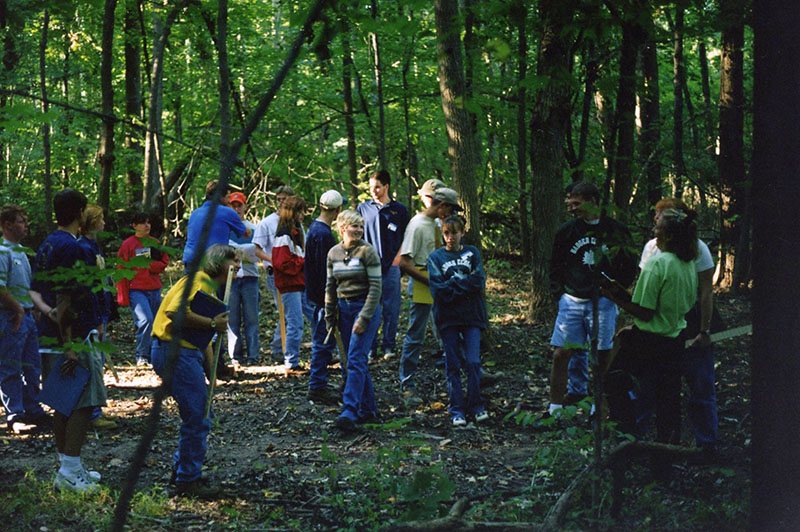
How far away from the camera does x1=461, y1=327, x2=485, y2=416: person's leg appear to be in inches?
268

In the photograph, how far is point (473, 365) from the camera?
270 inches

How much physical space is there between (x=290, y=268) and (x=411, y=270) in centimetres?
180

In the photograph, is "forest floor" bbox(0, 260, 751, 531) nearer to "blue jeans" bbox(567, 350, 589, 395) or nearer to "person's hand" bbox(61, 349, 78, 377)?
"blue jeans" bbox(567, 350, 589, 395)

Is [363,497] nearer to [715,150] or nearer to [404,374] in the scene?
[404,374]

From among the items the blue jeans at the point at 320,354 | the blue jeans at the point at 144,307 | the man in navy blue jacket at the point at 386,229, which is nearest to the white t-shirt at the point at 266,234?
the man in navy blue jacket at the point at 386,229

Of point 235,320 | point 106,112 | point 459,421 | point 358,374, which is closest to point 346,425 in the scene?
point 358,374

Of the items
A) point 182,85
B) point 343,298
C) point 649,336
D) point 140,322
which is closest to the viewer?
point 649,336

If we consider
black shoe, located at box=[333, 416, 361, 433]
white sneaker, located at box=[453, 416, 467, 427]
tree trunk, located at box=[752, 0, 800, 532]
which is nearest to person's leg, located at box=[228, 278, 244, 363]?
black shoe, located at box=[333, 416, 361, 433]

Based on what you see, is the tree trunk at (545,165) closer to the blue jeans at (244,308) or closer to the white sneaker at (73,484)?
the blue jeans at (244,308)

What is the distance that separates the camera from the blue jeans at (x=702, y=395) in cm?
543

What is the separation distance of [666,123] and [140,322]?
1114 centimetres

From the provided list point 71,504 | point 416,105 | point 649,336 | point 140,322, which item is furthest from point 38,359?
point 416,105

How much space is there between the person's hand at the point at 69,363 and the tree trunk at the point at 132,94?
7.92 m

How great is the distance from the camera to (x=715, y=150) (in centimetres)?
1377
